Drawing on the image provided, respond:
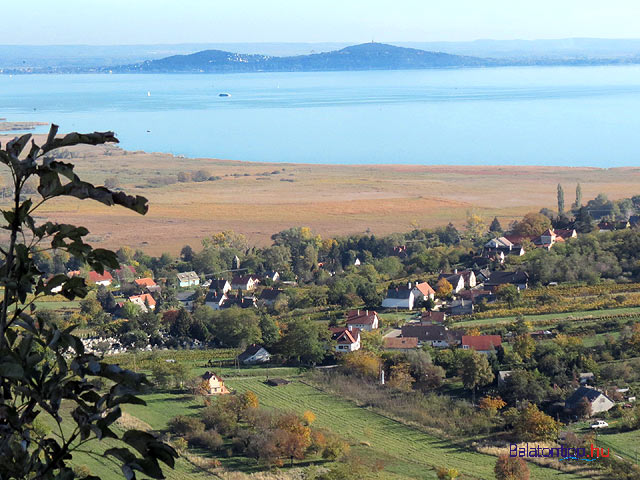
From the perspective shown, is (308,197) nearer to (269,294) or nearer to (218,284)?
(218,284)

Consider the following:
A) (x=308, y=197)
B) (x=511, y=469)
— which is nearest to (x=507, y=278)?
(x=511, y=469)

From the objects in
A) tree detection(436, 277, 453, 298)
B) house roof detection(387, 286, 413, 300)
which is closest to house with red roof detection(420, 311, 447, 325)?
house roof detection(387, 286, 413, 300)

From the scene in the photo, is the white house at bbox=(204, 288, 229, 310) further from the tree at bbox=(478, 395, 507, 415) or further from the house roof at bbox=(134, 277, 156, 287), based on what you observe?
the tree at bbox=(478, 395, 507, 415)

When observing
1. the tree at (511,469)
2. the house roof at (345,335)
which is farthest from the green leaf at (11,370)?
the house roof at (345,335)

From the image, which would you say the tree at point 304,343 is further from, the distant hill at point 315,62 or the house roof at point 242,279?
the distant hill at point 315,62

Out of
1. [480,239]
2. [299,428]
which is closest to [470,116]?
[480,239]
